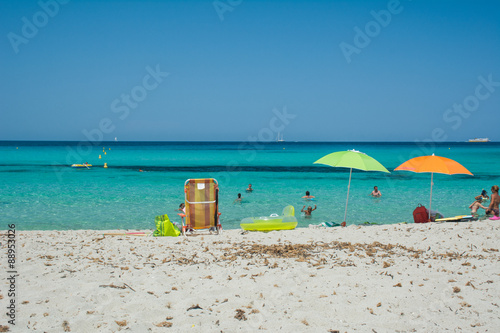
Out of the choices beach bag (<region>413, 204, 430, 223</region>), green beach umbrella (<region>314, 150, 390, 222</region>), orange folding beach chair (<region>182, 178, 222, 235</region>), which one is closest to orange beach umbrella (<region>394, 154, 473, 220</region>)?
green beach umbrella (<region>314, 150, 390, 222</region>)

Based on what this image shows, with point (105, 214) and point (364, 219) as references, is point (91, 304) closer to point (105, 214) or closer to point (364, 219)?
point (105, 214)

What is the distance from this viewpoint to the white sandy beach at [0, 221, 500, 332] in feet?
11.4

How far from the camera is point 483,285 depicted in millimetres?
4316

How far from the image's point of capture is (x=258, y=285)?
438 centimetres

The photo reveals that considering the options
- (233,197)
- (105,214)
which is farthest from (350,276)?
(233,197)

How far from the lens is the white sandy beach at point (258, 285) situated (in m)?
3.47

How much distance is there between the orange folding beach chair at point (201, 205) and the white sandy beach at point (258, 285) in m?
1.29

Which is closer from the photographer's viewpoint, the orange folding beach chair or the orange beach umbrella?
the orange folding beach chair

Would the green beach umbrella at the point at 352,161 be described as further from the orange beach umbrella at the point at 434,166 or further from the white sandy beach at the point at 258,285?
the white sandy beach at the point at 258,285

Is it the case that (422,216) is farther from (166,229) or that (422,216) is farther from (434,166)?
(166,229)

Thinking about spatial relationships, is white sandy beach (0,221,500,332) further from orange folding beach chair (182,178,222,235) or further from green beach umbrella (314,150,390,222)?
green beach umbrella (314,150,390,222)

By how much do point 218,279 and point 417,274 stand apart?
9.02ft

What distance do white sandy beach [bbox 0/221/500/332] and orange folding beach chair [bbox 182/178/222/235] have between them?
129cm

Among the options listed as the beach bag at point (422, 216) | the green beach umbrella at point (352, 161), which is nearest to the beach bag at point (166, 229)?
the green beach umbrella at point (352, 161)
